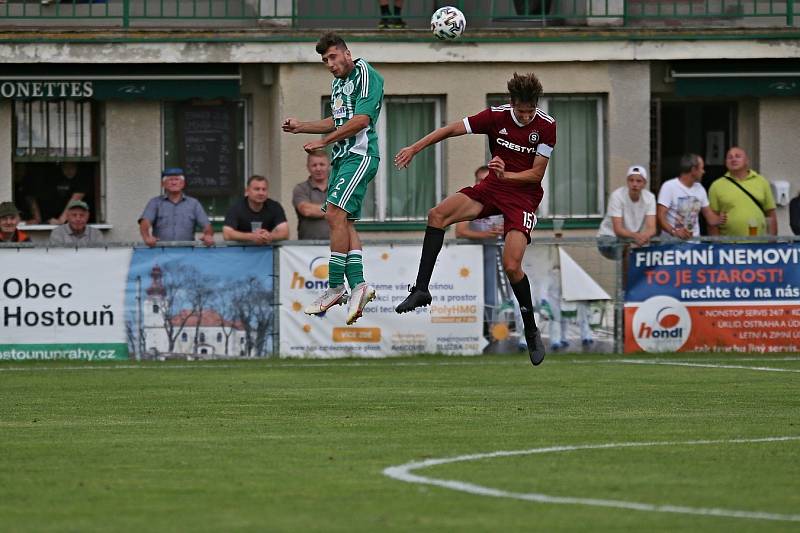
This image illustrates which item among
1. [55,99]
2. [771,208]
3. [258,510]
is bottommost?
[258,510]

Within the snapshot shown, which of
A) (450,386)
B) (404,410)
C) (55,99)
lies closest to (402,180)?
(55,99)

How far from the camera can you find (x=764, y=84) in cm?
2658

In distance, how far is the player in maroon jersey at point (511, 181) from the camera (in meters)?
Answer: 14.4

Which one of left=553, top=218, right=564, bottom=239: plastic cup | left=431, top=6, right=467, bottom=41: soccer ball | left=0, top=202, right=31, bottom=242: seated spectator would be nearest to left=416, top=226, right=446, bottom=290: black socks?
left=431, top=6, right=467, bottom=41: soccer ball

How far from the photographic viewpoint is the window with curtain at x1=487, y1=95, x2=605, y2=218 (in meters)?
26.9

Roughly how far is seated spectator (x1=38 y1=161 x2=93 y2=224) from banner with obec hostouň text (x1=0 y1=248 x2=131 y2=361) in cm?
633

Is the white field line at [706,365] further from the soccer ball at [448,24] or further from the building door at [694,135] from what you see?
Answer: the building door at [694,135]

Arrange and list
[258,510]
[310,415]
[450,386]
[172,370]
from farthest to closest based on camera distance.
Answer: [172,370] → [450,386] → [310,415] → [258,510]

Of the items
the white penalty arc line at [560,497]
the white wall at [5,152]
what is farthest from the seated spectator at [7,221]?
the white penalty arc line at [560,497]

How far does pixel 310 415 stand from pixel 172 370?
5913 mm

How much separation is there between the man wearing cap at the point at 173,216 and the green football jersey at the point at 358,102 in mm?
6202

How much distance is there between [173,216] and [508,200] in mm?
7307

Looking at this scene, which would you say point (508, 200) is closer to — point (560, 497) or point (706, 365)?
point (706, 365)

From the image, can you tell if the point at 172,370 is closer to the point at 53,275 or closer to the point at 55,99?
the point at 53,275
